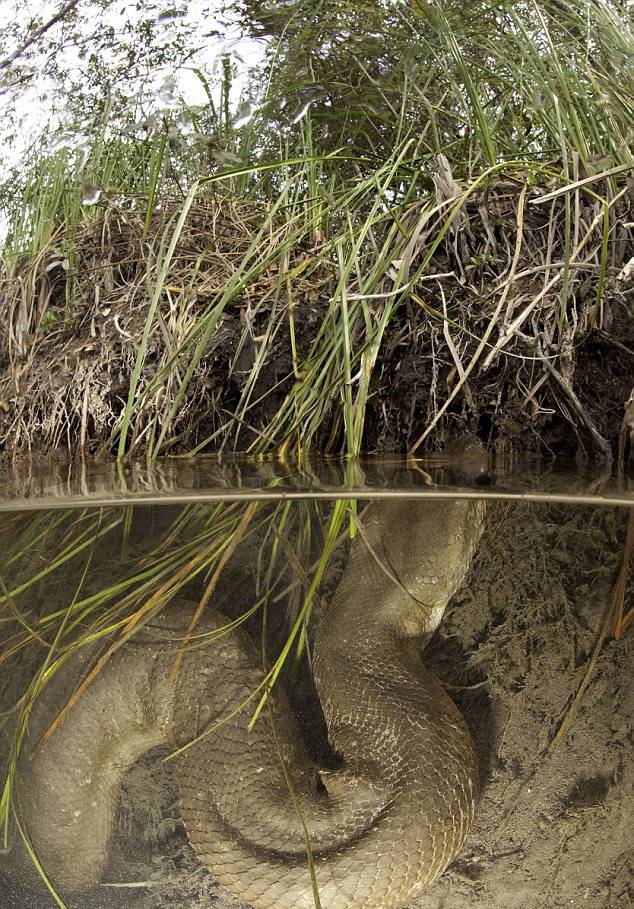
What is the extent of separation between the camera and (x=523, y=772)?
3.37 ft

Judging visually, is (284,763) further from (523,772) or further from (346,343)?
(346,343)

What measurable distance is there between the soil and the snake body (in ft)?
0.08

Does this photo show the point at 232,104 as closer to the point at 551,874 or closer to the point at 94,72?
the point at 94,72

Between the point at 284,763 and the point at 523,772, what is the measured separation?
34cm

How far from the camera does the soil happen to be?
956mm

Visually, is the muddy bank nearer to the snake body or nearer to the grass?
the grass

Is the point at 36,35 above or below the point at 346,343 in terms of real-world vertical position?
above

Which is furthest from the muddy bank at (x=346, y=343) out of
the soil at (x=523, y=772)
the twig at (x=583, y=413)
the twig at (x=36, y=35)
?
the twig at (x=36, y=35)

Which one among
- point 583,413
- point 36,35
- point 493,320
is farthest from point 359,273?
point 36,35

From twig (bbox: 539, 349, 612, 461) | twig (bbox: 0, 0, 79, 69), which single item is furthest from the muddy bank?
twig (bbox: 0, 0, 79, 69)

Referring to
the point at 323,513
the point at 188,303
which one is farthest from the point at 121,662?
the point at 188,303

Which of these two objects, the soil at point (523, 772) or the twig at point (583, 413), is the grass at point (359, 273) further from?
the soil at point (523, 772)

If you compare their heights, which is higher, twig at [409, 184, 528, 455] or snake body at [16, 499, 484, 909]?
twig at [409, 184, 528, 455]

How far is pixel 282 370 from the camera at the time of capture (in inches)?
83.5
